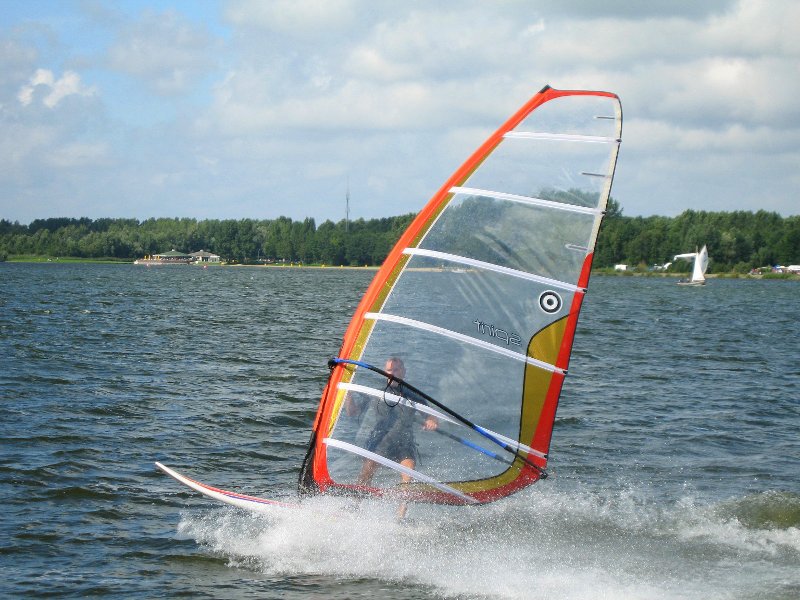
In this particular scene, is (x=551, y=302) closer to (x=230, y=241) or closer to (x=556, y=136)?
(x=556, y=136)

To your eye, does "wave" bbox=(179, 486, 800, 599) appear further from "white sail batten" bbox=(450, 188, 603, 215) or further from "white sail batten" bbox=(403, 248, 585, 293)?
"white sail batten" bbox=(450, 188, 603, 215)

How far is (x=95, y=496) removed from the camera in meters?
8.44

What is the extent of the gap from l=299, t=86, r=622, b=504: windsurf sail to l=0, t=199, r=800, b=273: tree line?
3467 inches

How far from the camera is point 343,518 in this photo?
678cm

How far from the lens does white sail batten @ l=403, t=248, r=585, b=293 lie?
6.44m

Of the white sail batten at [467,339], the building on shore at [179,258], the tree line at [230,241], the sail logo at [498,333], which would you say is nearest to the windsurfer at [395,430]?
the white sail batten at [467,339]

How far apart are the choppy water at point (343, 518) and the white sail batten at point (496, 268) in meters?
1.87

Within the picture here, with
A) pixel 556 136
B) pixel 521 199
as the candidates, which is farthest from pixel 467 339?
pixel 556 136

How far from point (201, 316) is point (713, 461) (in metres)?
22.4

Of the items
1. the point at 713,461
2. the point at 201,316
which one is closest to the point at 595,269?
the point at 201,316

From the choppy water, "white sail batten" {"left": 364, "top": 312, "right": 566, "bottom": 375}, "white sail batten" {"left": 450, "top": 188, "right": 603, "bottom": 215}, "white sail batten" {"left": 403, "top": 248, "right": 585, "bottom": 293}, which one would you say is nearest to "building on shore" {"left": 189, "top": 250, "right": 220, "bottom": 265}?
the choppy water

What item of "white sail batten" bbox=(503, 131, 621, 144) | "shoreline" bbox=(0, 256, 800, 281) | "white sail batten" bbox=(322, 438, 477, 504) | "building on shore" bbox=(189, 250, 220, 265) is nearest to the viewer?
"white sail batten" bbox=(503, 131, 621, 144)

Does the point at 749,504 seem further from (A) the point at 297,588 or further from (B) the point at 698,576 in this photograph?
(A) the point at 297,588

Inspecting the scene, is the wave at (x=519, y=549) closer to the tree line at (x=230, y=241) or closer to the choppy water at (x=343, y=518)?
the choppy water at (x=343, y=518)
